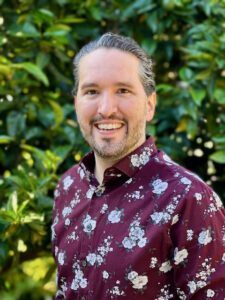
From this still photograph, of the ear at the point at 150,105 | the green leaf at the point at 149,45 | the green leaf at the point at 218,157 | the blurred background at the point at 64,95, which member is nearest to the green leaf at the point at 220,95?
the blurred background at the point at 64,95

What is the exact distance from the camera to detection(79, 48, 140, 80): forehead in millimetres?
1269

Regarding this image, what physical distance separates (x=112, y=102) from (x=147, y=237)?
357mm

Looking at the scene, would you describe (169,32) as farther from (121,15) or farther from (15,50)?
(15,50)

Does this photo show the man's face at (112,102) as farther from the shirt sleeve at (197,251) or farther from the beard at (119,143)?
the shirt sleeve at (197,251)

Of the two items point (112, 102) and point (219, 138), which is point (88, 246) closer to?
point (112, 102)

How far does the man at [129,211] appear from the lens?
113 cm

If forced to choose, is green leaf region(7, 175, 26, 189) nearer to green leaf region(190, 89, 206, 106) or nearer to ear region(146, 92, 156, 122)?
ear region(146, 92, 156, 122)

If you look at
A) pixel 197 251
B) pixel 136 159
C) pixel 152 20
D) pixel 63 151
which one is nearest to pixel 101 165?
pixel 136 159

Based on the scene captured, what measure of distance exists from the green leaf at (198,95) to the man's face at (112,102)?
26.3 inches

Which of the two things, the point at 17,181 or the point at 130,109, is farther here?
the point at 17,181

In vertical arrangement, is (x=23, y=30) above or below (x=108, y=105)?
above

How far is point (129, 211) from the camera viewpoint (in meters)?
1.23

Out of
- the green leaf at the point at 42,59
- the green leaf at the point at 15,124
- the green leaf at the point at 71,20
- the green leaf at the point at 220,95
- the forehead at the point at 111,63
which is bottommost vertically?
the green leaf at the point at 15,124

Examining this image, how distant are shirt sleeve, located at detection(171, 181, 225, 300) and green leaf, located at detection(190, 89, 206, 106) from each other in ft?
2.85
